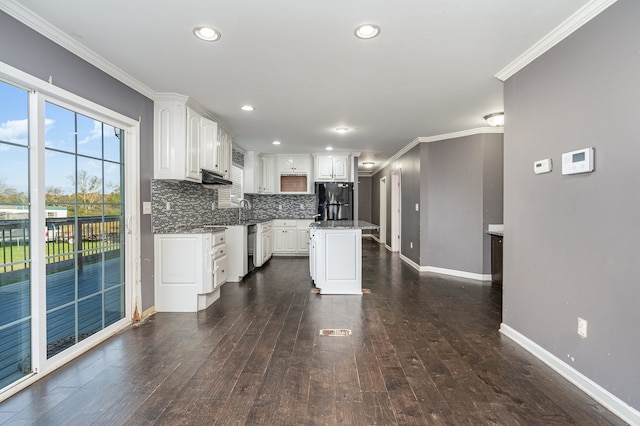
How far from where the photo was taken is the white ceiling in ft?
6.43

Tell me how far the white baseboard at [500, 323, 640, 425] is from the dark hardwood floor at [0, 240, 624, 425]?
5 cm

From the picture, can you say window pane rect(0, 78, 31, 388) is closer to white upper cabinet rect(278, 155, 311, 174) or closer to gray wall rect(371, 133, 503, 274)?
gray wall rect(371, 133, 503, 274)

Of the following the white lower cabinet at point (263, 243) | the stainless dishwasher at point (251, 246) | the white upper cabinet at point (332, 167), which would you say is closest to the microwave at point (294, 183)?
the white upper cabinet at point (332, 167)

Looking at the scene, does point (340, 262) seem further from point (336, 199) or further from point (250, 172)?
point (250, 172)

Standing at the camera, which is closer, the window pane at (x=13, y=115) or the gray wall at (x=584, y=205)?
the gray wall at (x=584, y=205)

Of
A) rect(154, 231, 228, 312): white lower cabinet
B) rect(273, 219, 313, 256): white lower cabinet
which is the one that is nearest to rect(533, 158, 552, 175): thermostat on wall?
rect(154, 231, 228, 312): white lower cabinet

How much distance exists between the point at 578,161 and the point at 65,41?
3.57 metres

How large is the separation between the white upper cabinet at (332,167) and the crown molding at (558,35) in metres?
4.22

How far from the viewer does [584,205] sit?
2.04 m

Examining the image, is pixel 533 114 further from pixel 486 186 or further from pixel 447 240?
pixel 447 240

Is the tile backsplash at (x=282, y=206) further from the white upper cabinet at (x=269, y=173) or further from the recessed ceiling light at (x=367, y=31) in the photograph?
the recessed ceiling light at (x=367, y=31)

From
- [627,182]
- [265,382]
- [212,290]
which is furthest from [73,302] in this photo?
[627,182]

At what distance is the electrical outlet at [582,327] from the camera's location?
6.62ft

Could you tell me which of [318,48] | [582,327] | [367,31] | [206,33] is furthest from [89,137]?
[582,327]
